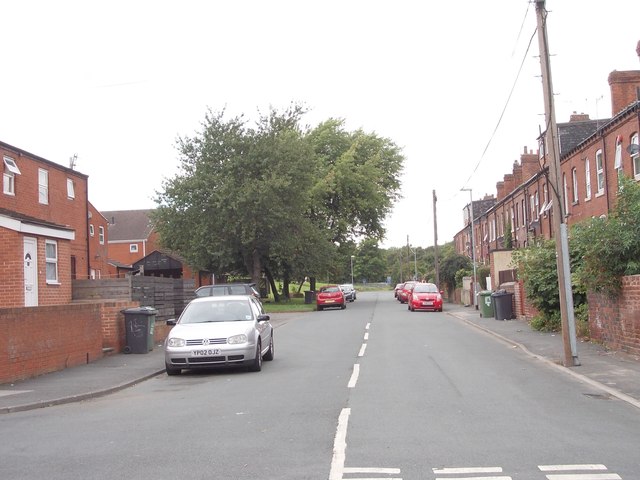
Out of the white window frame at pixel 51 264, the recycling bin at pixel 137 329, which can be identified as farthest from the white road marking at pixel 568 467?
the white window frame at pixel 51 264

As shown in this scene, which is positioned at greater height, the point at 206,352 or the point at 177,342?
the point at 177,342

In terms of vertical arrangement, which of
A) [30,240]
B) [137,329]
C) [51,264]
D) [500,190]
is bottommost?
[137,329]

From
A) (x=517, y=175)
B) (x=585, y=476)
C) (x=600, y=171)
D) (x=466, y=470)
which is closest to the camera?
(x=585, y=476)

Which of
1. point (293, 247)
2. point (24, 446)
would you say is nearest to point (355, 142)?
point (293, 247)

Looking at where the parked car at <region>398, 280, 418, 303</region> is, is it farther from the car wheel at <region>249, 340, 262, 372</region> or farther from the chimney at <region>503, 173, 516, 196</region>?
the car wheel at <region>249, 340, 262, 372</region>

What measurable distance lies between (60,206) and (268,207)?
481 inches

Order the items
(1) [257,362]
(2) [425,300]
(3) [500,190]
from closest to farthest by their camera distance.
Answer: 1. (1) [257,362]
2. (2) [425,300]
3. (3) [500,190]

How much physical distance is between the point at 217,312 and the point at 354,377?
11.2 feet

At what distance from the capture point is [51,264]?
18688 mm

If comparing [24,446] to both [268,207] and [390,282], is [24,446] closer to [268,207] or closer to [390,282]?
[268,207]

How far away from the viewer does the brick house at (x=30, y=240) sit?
16453mm

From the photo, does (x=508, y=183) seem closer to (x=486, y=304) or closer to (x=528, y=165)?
(x=528, y=165)

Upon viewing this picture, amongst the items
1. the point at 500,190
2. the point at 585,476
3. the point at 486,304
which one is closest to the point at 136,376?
the point at 585,476

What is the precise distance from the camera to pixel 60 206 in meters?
29.5
